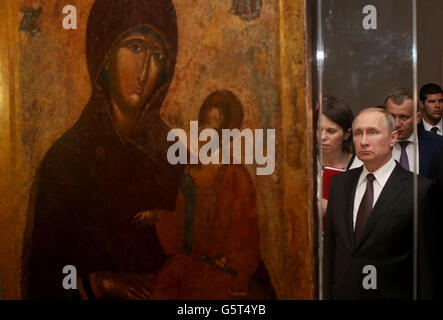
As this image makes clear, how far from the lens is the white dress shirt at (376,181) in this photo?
3441 mm

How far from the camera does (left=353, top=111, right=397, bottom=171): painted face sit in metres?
3.44

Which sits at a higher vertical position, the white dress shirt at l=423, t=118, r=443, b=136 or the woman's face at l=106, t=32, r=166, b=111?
the woman's face at l=106, t=32, r=166, b=111

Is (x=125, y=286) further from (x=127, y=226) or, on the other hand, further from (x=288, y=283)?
(x=288, y=283)

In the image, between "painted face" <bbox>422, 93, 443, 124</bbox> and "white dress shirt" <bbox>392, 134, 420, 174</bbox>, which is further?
"painted face" <bbox>422, 93, 443, 124</bbox>

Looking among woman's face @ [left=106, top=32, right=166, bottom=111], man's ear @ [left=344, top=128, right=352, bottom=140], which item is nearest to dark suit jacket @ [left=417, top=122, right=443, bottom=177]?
man's ear @ [left=344, top=128, right=352, bottom=140]

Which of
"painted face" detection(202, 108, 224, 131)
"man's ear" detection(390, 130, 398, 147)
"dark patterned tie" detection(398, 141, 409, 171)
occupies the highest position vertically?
"painted face" detection(202, 108, 224, 131)

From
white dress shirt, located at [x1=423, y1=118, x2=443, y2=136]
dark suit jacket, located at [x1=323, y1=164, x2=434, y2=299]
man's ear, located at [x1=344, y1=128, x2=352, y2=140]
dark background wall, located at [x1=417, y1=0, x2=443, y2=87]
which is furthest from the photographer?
dark background wall, located at [x1=417, y1=0, x2=443, y2=87]

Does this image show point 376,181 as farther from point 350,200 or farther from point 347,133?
point 347,133

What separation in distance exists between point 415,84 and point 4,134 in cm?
296

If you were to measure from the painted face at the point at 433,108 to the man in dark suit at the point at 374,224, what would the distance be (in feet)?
1.37

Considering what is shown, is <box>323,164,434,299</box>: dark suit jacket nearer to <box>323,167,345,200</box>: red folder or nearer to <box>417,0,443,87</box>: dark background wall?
<box>323,167,345,200</box>: red folder

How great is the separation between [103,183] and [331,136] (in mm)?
1661

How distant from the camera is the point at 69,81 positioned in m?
3.86
